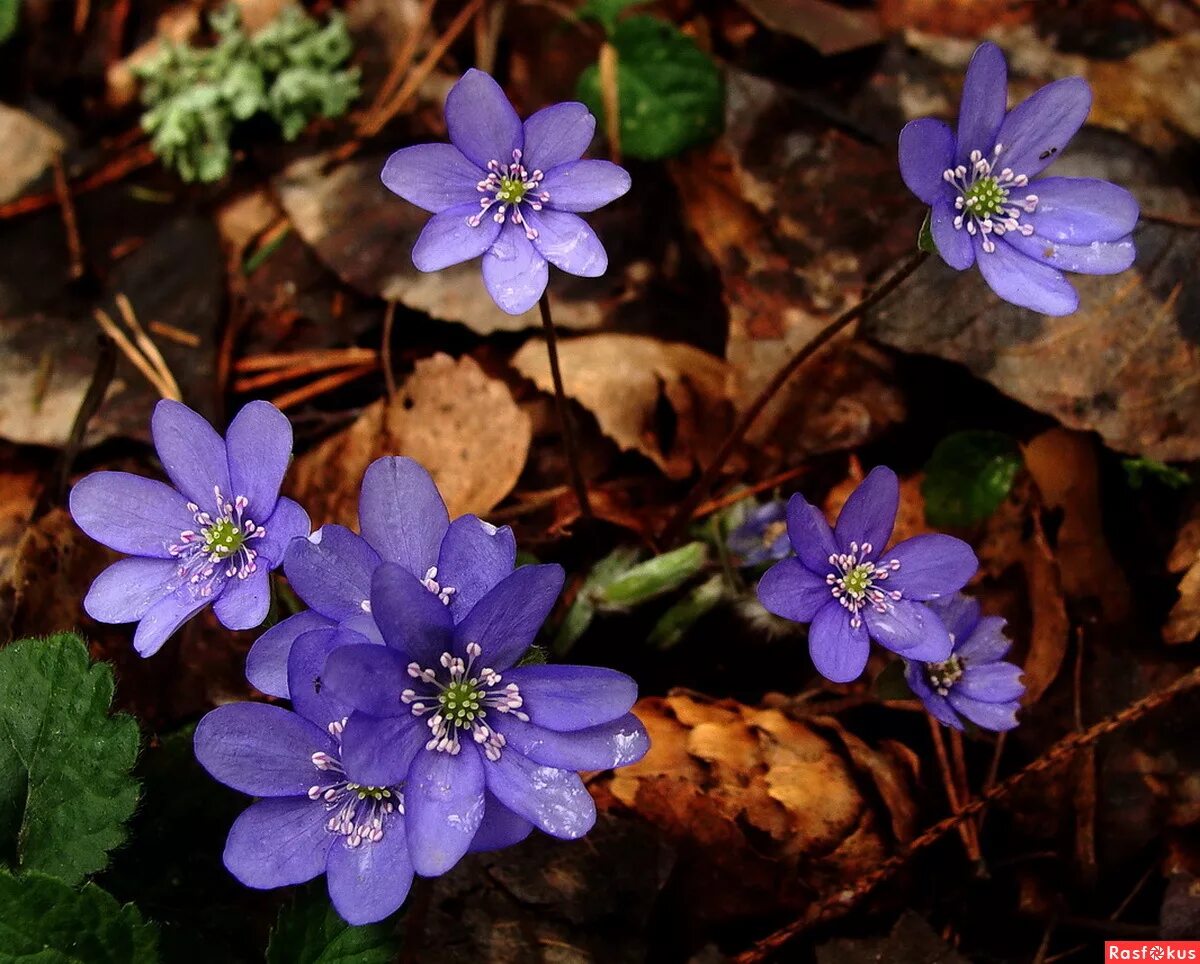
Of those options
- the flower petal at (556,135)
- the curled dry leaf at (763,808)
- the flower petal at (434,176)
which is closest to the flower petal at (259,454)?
the flower petal at (434,176)

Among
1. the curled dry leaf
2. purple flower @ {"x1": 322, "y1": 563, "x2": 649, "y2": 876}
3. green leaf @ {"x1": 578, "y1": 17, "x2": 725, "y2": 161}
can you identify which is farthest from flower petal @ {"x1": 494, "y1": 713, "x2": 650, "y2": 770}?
green leaf @ {"x1": 578, "y1": 17, "x2": 725, "y2": 161}

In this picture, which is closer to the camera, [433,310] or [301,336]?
[433,310]

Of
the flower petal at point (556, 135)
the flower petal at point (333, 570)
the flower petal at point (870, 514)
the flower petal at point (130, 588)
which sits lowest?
the flower petal at point (130, 588)

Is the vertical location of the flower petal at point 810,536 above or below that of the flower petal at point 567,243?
below

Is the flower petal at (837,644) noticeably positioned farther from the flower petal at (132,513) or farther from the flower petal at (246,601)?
the flower petal at (132,513)

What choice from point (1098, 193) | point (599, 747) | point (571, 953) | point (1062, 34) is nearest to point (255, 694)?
point (571, 953)

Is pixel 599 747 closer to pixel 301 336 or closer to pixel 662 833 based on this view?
pixel 662 833

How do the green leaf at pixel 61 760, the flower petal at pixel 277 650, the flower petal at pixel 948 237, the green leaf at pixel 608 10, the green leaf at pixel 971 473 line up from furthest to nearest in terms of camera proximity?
the green leaf at pixel 608 10, the green leaf at pixel 971 473, the flower petal at pixel 948 237, the green leaf at pixel 61 760, the flower petal at pixel 277 650
